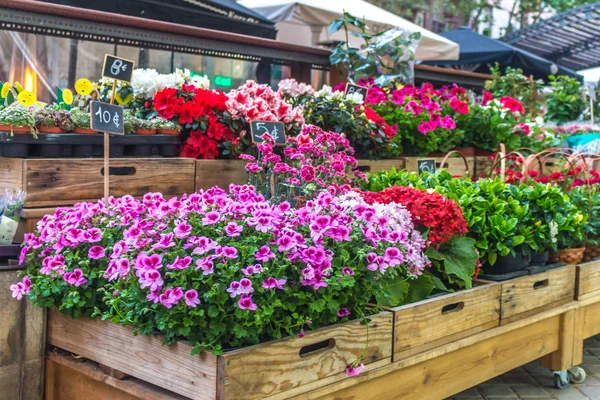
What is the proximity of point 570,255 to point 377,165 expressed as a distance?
50.6 inches

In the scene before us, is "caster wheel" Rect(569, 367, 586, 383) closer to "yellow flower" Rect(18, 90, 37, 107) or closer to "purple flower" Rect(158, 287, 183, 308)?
"purple flower" Rect(158, 287, 183, 308)

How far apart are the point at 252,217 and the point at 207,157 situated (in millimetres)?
1283

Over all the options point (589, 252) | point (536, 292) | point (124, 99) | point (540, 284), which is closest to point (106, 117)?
point (124, 99)

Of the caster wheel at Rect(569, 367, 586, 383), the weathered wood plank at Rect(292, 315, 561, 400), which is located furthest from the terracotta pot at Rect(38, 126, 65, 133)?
the caster wheel at Rect(569, 367, 586, 383)

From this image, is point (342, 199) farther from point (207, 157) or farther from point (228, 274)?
point (207, 157)

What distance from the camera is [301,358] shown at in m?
2.48

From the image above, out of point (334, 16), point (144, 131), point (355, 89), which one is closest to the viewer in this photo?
point (144, 131)

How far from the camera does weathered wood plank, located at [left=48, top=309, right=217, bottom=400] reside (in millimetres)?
2312

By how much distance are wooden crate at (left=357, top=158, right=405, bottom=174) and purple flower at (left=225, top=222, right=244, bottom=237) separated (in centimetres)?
218

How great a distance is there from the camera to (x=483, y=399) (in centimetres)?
401

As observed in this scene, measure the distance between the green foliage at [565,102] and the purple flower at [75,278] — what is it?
717 cm

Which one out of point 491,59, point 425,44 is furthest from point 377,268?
point 491,59

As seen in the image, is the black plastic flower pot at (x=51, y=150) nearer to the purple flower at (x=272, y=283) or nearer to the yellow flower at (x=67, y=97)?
the yellow flower at (x=67, y=97)

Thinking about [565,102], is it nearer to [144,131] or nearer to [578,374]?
[578,374]
